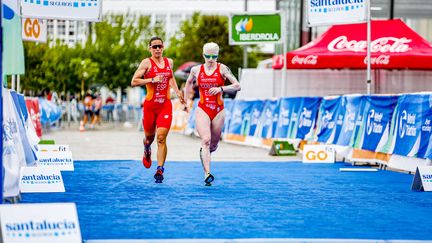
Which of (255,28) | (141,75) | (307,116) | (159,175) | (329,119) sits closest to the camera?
(159,175)

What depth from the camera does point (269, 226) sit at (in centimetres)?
838

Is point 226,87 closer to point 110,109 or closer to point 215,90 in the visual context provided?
point 215,90

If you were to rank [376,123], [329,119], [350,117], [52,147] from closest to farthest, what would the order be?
[52,147], [376,123], [350,117], [329,119]

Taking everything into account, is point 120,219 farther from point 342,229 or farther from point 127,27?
point 127,27

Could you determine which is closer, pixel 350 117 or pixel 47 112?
pixel 350 117

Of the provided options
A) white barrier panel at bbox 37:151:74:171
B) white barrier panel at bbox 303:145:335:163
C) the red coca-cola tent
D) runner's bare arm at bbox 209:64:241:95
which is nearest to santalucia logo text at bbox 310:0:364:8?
white barrier panel at bbox 303:145:335:163

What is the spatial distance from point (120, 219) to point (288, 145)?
13633mm

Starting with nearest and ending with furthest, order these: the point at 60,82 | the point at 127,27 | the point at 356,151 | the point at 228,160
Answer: the point at 356,151, the point at 228,160, the point at 60,82, the point at 127,27

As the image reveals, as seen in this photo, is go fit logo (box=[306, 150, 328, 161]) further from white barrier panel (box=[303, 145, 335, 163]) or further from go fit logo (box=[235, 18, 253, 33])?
go fit logo (box=[235, 18, 253, 33])

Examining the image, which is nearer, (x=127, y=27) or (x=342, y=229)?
(x=342, y=229)

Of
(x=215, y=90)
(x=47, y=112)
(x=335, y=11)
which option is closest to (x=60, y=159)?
(x=215, y=90)

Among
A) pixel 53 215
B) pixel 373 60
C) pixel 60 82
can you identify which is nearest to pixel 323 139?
pixel 373 60

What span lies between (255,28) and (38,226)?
80.8 ft

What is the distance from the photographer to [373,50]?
29.1 metres
